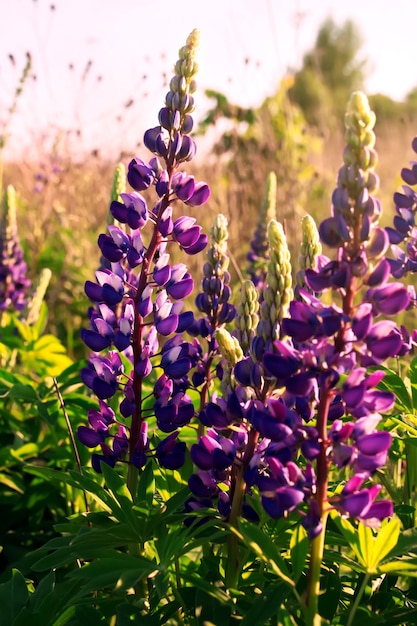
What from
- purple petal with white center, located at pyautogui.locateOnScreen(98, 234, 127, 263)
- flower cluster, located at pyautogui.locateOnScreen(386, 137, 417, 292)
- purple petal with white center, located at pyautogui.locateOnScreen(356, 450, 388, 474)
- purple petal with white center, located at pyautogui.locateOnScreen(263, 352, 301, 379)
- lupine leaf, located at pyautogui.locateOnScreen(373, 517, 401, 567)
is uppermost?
flower cluster, located at pyautogui.locateOnScreen(386, 137, 417, 292)

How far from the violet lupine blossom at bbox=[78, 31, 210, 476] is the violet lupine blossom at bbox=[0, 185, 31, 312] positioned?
189 cm

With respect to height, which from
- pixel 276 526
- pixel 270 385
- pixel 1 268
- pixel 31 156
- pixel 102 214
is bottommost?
pixel 276 526

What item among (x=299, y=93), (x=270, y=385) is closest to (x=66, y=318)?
(x=270, y=385)

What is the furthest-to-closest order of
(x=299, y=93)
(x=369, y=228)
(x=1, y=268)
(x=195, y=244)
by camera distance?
(x=299, y=93)
(x=1, y=268)
(x=195, y=244)
(x=369, y=228)

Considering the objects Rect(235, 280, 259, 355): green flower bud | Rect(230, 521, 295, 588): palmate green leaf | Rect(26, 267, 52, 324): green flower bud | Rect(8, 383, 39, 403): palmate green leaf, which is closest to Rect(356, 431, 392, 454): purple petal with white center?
Rect(230, 521, 295, 588): palmate green leaf

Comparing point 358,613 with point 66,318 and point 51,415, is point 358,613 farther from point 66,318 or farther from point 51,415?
point 66,318

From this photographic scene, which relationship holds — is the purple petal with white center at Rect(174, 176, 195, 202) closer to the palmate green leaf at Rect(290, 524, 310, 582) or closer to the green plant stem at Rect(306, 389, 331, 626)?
the green plant stem at Rect(306, 389, 331, 626)

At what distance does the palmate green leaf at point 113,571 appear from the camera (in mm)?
1188

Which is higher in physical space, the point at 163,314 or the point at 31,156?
the point at 31,156

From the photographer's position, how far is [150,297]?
5.36 feet

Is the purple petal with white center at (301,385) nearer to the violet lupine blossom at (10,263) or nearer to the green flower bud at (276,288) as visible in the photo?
the green flower bud at (276,288)

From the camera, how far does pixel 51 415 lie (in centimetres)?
222

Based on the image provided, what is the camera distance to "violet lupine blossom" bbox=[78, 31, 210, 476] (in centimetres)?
160

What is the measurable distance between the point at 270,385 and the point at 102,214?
4.53m
